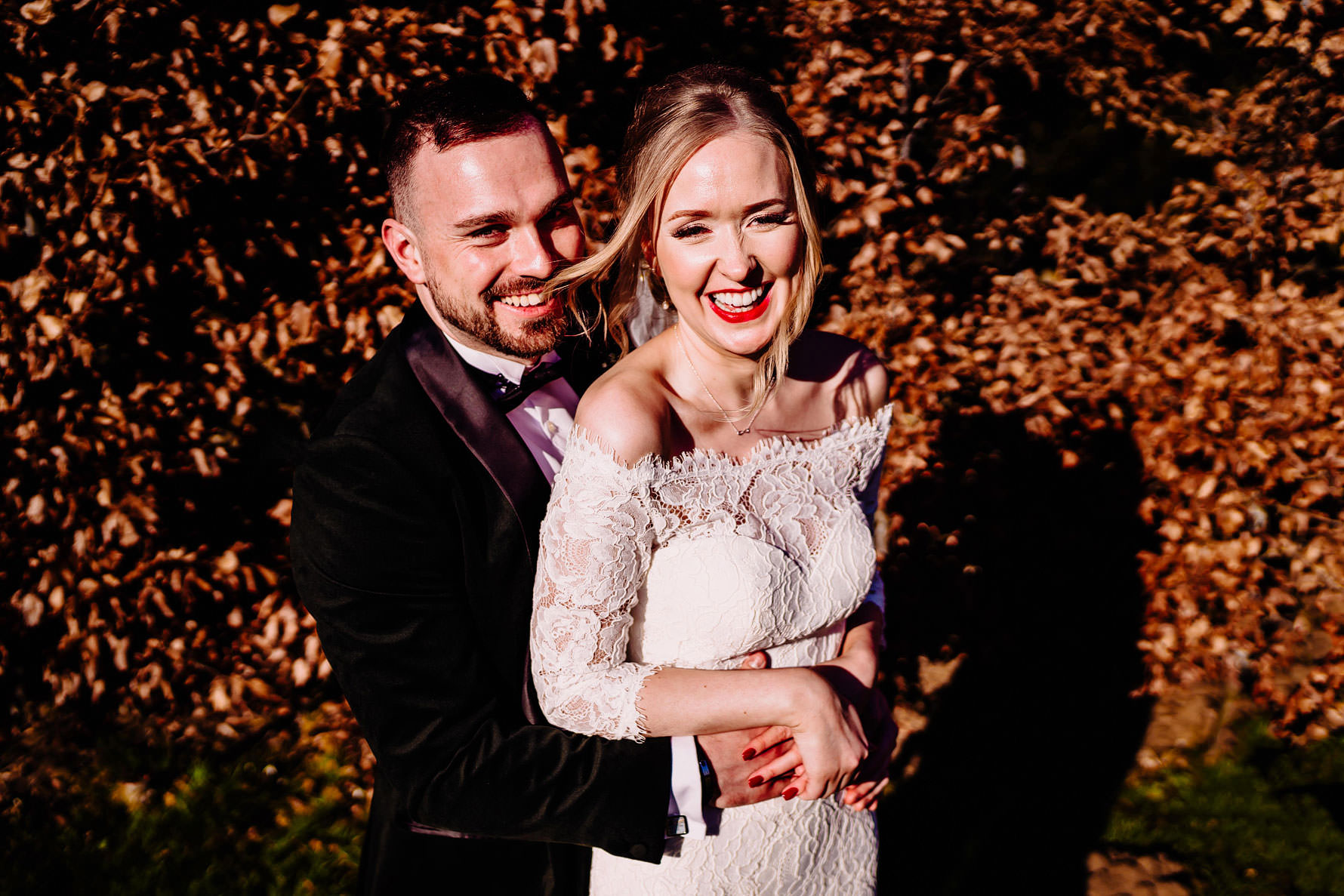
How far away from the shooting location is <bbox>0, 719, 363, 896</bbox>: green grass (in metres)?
3.82

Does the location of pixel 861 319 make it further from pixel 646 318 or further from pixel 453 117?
pixel 453 117

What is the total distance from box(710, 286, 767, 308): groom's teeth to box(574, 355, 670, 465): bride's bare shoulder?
0.24m

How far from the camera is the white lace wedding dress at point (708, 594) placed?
1.79 metres

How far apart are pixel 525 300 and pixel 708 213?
1.73ft

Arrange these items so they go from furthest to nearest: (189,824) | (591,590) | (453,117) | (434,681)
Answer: (189,824) → (453,117) → (434,681) → (591,590)

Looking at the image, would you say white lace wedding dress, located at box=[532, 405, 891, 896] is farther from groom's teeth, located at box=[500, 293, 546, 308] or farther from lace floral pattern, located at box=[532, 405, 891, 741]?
groom's teeth, located at box=[500, 293, 546, 308]

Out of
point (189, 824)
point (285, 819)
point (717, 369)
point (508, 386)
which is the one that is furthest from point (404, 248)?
point (189, 824)

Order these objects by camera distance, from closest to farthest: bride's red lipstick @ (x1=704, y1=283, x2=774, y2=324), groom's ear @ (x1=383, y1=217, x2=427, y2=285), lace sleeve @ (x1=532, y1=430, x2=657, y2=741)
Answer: lace sleeve @ (x1=532, y1=430, x2=657, y2=741)
bride's red lipstick @ (x1=704, y1=283, x2=774, y2=324)
groom's ear @ (x1=383, y1=217, x2=427, y2=285)

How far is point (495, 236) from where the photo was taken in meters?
2.12

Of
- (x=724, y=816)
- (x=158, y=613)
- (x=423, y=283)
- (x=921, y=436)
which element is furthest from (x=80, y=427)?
(x=921, y=436)

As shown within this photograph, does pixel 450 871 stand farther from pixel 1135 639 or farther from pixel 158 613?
pixel 1135 639

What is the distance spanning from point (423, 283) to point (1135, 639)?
4.24m

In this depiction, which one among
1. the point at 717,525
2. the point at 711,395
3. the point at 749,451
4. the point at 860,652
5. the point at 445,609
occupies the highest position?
the point at 711,395

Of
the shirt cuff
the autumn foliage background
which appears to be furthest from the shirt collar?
the autumn foliage background
